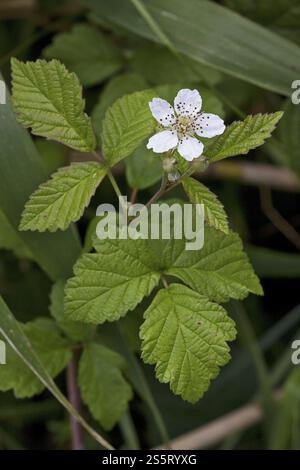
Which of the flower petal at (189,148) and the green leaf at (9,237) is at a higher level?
the green leaf at (9,237)

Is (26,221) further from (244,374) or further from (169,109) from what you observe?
(244,374)

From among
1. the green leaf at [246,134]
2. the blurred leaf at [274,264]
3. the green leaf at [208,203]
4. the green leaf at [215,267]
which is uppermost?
the green leaf at [246,134]

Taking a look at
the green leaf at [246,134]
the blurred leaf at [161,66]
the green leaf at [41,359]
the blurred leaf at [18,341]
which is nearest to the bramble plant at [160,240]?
the green leaf at [246,134]

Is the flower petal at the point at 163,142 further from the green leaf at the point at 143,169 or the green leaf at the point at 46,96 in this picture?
the green leaf at the point at 143,169

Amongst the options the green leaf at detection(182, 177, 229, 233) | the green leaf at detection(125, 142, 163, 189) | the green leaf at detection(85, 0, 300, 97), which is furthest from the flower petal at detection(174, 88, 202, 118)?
the green leaf at detection(85, 0, 300, 97)

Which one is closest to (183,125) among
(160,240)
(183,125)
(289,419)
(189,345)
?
(183,125)

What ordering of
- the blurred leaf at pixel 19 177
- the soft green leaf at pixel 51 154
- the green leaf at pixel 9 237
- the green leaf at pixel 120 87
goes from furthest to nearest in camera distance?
the soft green leaf at pixel 51 154 → the green leaf at pixel 120 87 → the green leaf at pixel 9 237 → the blurred leaf at pixel 19 177

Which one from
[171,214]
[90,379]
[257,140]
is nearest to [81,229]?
[90,379]
